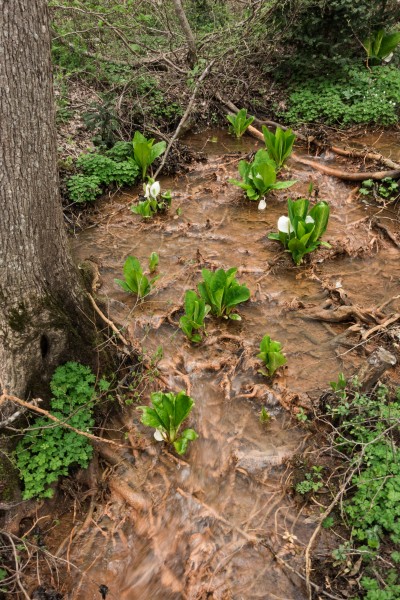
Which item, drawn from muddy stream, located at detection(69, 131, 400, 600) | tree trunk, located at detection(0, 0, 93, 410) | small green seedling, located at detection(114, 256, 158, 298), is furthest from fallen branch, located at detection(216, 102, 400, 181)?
tree trunk, located at detection(0, 0, 93, 410)

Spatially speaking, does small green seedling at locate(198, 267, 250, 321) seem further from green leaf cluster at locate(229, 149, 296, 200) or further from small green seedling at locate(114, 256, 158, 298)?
green leaf cluster at locate(229, 149, 296, 200)

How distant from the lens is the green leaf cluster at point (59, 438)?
2680 mm

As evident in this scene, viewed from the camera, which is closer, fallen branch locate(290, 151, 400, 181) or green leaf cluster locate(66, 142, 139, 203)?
green leaf cluster locate(66, 142, 139, 203)

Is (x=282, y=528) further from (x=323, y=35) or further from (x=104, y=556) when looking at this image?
(x=323, y=35)

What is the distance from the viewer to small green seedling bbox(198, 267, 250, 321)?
3805 millimetres

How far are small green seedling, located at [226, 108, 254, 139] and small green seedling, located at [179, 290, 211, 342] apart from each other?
3.89 metres

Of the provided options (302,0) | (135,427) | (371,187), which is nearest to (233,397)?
A: (135,427)

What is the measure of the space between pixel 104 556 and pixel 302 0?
7121 millimetres

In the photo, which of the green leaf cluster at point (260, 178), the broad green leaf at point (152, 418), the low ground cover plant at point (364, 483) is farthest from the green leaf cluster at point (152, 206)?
the low ground cover plant at point (364, 483)

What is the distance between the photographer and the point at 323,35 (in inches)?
267

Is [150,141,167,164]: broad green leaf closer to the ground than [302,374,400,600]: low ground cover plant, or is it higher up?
higher up

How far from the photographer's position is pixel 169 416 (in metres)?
2.96

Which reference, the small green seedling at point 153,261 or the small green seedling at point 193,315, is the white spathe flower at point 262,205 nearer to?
the small green seedling at point 153,261

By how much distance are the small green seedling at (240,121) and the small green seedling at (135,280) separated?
11.7 feet
